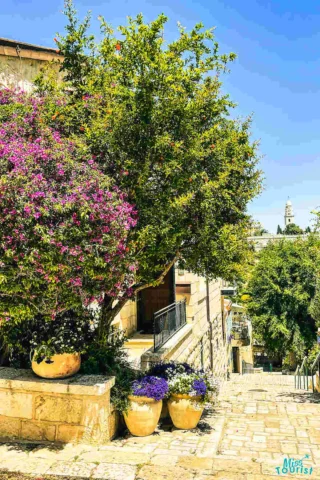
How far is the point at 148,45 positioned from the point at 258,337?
27722mm

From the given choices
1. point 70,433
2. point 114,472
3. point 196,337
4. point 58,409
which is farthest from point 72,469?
point 196,337

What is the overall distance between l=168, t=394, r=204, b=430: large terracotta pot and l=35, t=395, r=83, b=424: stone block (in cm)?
137

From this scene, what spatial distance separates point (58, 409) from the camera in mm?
5066

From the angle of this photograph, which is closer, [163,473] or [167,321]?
[163,473]

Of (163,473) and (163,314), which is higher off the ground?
(163,314)

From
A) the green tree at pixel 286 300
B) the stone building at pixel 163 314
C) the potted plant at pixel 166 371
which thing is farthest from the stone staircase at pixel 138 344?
the green tree at pixel 286 300

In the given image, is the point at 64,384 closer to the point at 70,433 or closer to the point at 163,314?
the point at 70,433

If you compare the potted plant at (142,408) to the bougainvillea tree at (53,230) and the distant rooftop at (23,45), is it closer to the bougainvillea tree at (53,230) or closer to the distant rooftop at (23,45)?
the bougainvillea tree at (53,230)

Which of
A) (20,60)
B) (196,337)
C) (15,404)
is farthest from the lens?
(196,337)

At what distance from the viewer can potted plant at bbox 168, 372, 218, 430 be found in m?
5.64

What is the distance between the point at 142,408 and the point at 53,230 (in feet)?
8.74

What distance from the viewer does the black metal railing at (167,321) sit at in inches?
324
